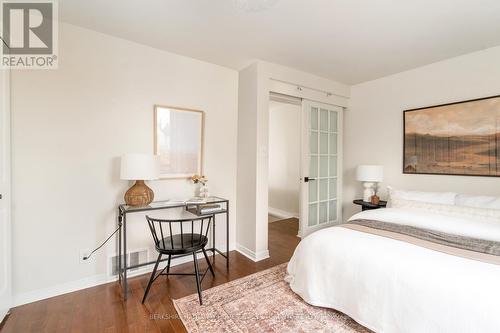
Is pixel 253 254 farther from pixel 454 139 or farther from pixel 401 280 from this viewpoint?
pixel 454 139

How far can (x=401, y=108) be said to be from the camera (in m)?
3.37

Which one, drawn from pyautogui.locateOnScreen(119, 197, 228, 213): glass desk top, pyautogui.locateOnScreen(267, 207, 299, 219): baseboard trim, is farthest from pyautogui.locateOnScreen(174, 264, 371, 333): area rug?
pyautogui.locateOnScreen(267, 207, 299, 219): baseboard trim

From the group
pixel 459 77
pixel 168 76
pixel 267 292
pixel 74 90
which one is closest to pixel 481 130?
pixel 459 77

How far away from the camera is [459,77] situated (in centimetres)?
285

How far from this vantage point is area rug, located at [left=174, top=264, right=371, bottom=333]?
1671 mm

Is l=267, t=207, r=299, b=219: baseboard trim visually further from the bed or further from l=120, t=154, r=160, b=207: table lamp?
l=120, t=154, r=160, b=207: table lamp

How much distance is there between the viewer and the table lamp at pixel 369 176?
3359mm

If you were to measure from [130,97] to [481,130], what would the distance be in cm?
398

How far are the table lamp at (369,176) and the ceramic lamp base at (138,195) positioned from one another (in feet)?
9.48
